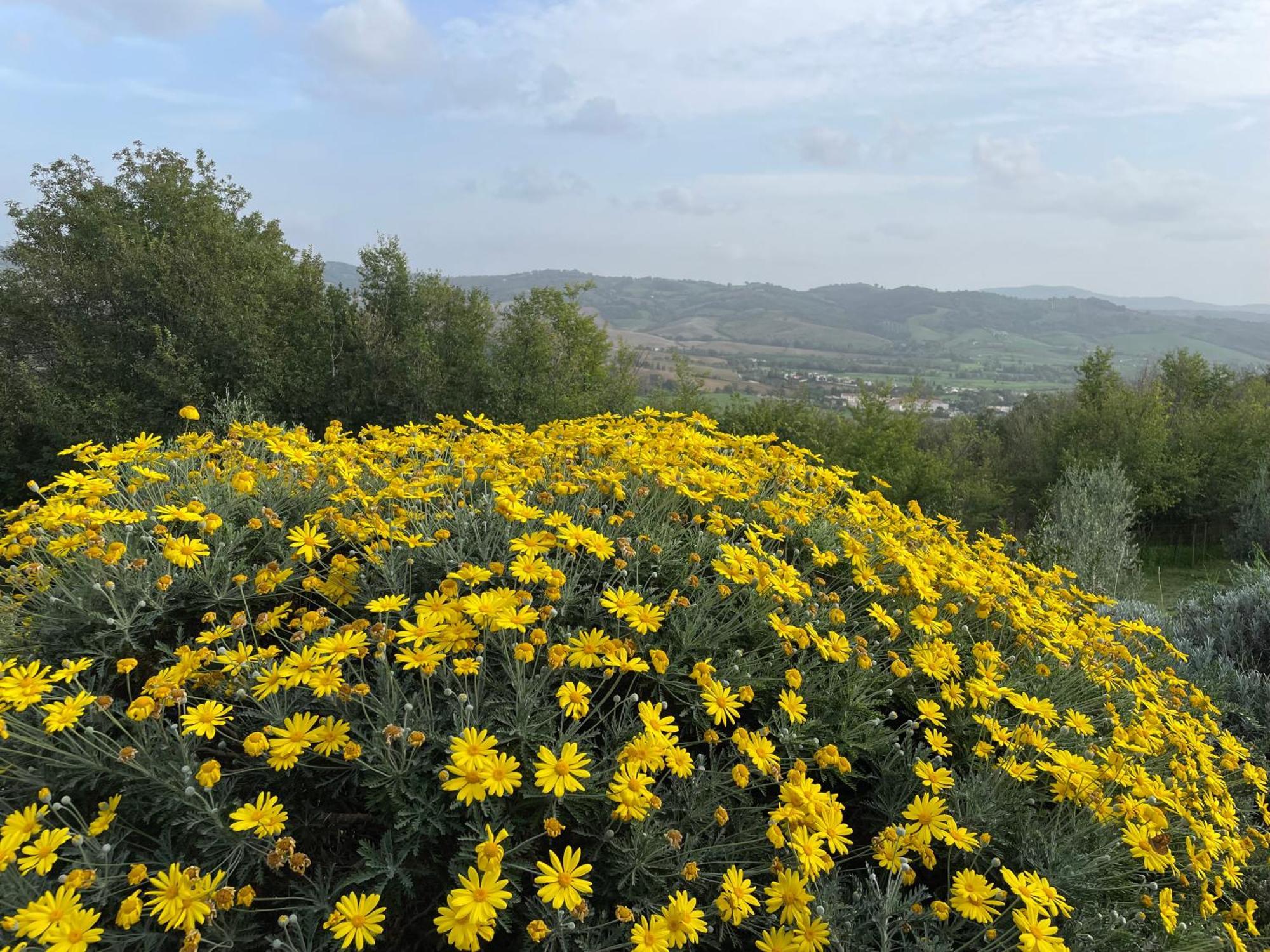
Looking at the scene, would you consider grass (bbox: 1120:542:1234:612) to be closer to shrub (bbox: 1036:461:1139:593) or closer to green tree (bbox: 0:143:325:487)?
shrub (bbox: 1036:461:1139:593)

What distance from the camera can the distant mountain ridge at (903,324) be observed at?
9900 centimetres

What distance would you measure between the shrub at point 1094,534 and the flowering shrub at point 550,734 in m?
8.97

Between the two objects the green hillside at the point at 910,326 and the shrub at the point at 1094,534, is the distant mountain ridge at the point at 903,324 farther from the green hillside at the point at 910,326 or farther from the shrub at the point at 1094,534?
the shrub at the point at 1094,534

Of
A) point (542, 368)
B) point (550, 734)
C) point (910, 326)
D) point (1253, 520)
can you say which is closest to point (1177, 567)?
point (1253, 520)

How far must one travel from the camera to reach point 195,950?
5.08 feet

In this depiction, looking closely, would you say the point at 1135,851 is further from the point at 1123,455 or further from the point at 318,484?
the point at 1123,455

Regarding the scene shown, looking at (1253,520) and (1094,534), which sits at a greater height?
(1094,534)

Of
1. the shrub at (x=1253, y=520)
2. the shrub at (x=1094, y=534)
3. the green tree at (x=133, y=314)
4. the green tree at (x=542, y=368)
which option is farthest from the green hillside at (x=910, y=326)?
the shrub at (x=1094, y=534)

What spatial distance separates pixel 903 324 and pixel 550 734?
13413cm

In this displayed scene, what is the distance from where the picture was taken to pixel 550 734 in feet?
6.63

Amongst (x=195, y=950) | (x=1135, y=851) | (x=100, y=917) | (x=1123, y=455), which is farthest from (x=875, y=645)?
(x=1123, y=455)

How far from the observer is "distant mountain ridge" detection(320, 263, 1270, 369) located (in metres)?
99.0

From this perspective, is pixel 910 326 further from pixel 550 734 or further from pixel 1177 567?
pixel 550 734

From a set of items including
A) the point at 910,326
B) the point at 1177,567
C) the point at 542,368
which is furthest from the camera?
the point at 910,326
